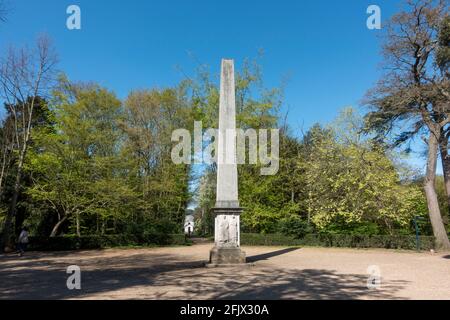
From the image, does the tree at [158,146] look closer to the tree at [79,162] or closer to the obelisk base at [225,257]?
the tree at [79,162]

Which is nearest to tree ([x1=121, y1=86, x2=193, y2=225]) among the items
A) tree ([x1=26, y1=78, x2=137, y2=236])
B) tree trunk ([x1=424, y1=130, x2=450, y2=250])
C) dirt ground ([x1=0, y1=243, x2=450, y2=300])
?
tree ([x1=26, y1=78, x2=137, y2=236])

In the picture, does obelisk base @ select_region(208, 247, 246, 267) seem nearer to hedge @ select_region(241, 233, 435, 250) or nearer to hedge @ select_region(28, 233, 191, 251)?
hedge @ select_region(28, 233, 191, 251)

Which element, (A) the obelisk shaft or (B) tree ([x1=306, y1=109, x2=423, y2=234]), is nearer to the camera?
(A) the obelisk shaft

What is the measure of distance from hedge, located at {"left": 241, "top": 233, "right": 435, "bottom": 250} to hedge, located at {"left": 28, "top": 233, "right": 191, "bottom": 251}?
19.8 feet

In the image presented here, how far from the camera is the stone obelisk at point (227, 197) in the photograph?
13.4m

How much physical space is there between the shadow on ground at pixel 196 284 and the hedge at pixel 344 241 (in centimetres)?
1423

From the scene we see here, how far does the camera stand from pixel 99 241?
24672mm

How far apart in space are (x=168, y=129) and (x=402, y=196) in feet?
66.7

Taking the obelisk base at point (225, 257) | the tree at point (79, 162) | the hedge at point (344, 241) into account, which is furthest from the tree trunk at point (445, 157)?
the tree at point (79, 162)

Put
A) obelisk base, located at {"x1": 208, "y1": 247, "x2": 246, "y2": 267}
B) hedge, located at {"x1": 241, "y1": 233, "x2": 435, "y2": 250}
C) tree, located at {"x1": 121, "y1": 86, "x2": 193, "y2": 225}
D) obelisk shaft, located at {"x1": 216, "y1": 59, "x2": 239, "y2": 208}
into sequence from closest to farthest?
obelisk base, located at {"x1": 208, "y1": 247, "x2": 246, "y2": 267} < obelisk shaft, located at {"x1": 216, "y1": 59, "x2": 239, "y2": 208} < hedge, located at {"x1": 241, "y1": 233, "x2": 435, "y2": 250} < tree, located at {"x1": 121, "y1": 86, "x2": 193, "y2": 225}

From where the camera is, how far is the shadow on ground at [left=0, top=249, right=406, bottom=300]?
7.97m

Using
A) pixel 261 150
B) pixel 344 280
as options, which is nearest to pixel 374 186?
pixel 261 150

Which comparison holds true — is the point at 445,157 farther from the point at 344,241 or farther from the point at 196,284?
the point at 196,284

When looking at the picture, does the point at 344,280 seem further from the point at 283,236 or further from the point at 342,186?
the point at 283,236
